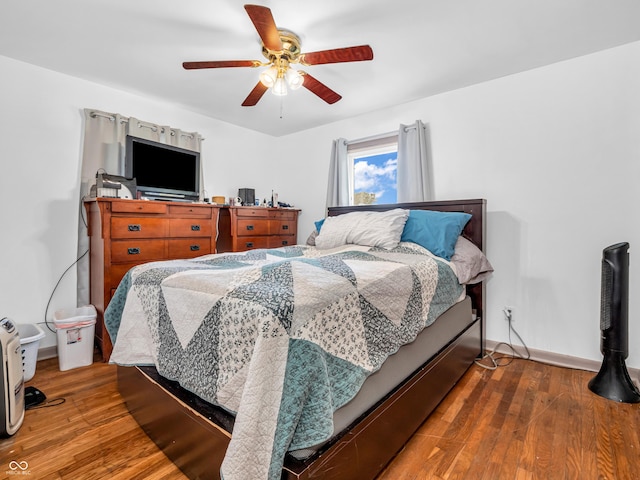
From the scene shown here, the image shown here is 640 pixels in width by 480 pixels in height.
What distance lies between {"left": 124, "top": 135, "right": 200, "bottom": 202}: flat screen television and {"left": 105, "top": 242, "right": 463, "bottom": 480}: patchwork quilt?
155 centimetres

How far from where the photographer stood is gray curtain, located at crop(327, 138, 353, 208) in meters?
3.51

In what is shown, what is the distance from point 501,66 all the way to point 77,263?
3823 millimetres

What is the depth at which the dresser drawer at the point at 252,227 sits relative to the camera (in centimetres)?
329

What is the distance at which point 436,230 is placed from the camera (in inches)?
90.9

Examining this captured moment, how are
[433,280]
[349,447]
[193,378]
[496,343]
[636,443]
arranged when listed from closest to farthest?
[349,447]
[193,378]
[636,443]
[433,280]
[496,343]

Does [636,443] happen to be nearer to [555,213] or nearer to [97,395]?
[555,213]

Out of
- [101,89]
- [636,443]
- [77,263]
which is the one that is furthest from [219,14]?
[636,443]

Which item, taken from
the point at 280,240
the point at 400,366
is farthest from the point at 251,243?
the point at 400,366

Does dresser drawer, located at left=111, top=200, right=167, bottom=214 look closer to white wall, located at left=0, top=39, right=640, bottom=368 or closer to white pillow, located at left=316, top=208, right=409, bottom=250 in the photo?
white wall, located at left=0, top=39, right=640, bottom=368

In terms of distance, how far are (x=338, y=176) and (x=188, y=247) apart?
1788 mm

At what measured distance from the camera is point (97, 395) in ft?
6.11

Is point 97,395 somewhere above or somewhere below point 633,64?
below

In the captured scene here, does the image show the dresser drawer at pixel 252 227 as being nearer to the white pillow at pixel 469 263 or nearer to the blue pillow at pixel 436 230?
the blue pillow at pixel 436 230

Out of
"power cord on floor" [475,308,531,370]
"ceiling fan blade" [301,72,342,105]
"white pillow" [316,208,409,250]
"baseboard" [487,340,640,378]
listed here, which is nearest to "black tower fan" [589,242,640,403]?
"baseboard" [487,340,640,378]
